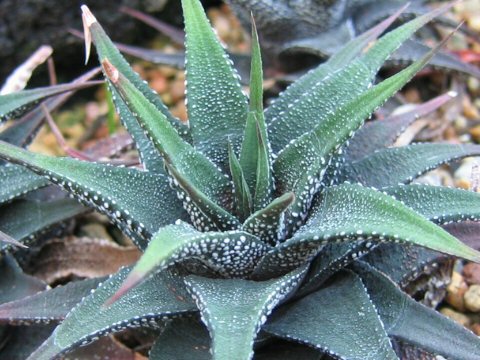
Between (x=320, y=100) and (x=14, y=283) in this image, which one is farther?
(x=14, y=283)

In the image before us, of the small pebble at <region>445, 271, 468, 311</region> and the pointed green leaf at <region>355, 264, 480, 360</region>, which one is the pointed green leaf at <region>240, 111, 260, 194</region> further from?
the small pebble at <region>445, 271, 468, 311</region>

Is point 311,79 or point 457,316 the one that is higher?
point 311,79

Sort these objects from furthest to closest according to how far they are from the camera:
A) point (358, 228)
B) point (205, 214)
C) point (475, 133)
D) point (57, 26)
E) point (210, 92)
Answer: point (57, 26) → point (475, 133) → point (210, 92) → point (205, 214) → point (358, 228)

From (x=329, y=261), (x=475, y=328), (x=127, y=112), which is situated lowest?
(x=475, y=328)

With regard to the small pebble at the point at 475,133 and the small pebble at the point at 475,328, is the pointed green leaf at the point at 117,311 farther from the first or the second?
the small pebble at the point at 475,133

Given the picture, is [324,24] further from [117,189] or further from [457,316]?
[117,189]

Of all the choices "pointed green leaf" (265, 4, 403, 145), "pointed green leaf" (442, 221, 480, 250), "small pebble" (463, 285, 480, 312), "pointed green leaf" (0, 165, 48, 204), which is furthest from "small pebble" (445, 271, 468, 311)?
"pointed green leaf" (0, 165, 48, 204)

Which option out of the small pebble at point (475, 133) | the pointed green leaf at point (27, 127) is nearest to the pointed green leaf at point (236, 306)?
the pointed green leaf at point (27, 127)

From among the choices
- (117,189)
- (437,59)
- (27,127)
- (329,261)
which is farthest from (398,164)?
(27,127)
